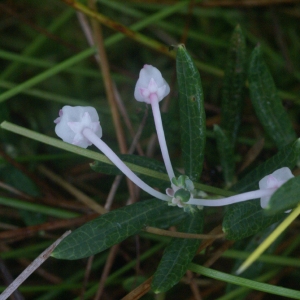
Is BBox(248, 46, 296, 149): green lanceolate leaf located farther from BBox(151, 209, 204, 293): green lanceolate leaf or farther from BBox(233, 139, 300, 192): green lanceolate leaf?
BBox(151, 209, 204, 293): green lanceolate leaf

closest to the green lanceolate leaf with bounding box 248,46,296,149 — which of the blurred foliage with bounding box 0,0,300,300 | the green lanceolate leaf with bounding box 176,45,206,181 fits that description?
the blurred foliage with bounding box 0,0,300,300

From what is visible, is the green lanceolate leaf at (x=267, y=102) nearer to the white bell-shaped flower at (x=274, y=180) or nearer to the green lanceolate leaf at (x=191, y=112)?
the green lanceolate leaf at (x=191, y=112)

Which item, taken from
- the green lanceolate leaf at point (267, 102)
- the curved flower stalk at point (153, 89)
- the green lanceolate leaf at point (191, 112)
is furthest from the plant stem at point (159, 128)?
the green lanceolate leaf at point (267, 102)

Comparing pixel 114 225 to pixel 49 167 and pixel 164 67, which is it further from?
pixel 164 67

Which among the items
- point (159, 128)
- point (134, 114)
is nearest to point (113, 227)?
point (159, 128)

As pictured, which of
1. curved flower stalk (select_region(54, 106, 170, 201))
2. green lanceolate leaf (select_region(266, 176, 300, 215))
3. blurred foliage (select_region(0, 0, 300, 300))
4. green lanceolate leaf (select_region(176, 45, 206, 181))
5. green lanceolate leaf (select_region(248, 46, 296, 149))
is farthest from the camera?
blurred foliage (select_region(0, 0, 300, 300))

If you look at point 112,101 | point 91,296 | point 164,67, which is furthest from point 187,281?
point 164,67

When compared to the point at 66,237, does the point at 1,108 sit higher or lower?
higher

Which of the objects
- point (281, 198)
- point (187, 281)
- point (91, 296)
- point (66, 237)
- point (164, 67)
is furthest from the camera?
point (164, 67)
